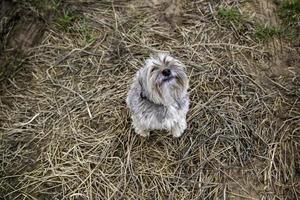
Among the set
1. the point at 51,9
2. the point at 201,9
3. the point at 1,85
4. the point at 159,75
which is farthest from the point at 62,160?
the point at 201,9

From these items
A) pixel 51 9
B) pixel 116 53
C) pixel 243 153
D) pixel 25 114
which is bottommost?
pixel 243 153

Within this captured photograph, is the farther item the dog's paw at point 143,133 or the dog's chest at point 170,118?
the dog's paw at point 143,133

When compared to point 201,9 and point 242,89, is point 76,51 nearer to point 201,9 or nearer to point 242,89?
point 201,9

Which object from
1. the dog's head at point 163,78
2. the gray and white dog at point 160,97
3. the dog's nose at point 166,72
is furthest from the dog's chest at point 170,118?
the dog's nose at point 166,72

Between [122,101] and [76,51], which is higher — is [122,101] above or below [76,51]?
below

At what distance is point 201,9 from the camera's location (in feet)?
18.8

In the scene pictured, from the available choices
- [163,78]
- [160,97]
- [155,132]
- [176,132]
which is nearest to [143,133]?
[155,132]

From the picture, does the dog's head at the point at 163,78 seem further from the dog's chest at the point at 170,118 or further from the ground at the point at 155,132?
the ground at the point at 155,132

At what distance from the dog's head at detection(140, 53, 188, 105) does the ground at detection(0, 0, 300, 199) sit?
92 cm

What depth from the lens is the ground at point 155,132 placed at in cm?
467

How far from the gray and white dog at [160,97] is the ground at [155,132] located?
0.99ft

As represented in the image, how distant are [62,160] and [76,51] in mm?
1356

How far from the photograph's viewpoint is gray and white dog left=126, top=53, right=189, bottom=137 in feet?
12.9

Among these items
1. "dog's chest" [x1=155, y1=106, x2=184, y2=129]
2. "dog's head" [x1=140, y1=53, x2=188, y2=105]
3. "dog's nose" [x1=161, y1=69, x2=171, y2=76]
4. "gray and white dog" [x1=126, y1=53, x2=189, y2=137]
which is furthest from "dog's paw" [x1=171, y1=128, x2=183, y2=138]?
"dog's nose" [x1=161, y1=69, x2=171, y2=76]
